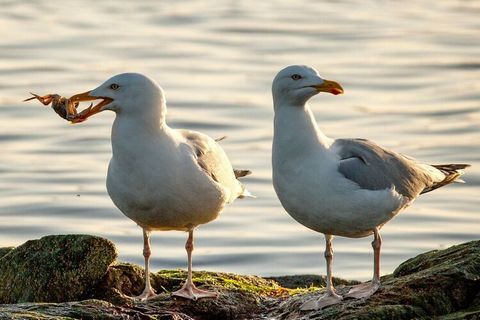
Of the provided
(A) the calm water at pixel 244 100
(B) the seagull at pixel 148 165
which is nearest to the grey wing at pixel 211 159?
(B) the seagull at pixel 148 165

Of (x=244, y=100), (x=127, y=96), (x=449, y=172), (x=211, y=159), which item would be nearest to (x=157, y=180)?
(x=127, y=96)

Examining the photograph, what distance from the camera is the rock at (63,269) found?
9.62m

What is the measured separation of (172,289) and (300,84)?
6.75ft

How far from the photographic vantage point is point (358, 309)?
873 centimetres

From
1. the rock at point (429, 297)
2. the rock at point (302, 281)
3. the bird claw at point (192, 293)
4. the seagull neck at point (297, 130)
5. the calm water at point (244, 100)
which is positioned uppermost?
the seagull neck at point (297, 130)

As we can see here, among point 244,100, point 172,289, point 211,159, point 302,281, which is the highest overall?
point 211,159

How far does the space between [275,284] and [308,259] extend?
5413 millimetres

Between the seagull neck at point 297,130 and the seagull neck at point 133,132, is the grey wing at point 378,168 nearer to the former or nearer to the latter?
the seagull neck at point 297,130

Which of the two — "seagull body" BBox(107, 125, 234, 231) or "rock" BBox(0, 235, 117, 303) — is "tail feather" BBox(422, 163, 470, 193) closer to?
"seagull body" BBox(107, 125, 234, 231)

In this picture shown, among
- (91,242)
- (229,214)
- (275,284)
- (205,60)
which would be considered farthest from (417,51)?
(91,242)

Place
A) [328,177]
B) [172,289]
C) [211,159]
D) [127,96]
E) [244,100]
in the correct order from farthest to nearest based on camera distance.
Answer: [244,100]
[211,159]
[172,289]
[127,96]
[328,177]

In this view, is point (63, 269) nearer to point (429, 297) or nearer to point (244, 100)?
point (429, 297)

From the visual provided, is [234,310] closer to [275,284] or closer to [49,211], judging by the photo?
[275,284]

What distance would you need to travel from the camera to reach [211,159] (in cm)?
1090
